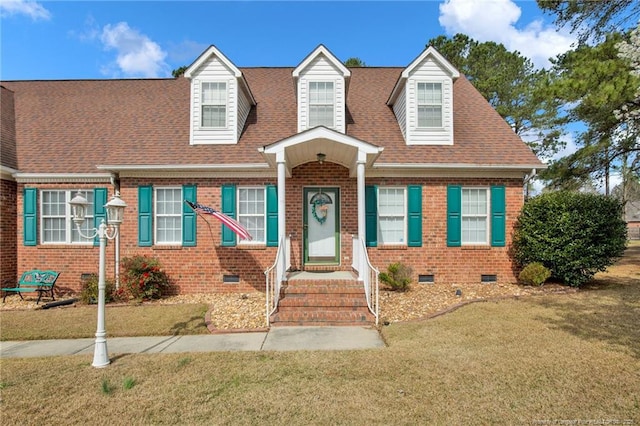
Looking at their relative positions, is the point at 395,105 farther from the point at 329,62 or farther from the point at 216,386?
the point at 216,386

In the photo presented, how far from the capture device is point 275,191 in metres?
9.61

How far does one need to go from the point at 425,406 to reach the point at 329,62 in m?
9.32

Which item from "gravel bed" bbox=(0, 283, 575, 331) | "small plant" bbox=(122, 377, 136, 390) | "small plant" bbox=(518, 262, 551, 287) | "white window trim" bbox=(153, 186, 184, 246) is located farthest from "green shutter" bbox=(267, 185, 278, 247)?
"small plant" bbox=(518, 262, 551, 287)

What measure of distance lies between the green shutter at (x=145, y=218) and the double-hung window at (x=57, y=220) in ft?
5.28

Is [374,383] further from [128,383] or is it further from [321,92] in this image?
[321,92]

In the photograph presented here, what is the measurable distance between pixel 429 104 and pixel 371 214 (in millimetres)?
3782

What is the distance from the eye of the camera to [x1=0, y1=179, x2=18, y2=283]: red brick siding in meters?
9.51

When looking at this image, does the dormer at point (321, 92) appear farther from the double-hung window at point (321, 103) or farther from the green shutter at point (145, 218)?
the green shutter at point (145, 218)

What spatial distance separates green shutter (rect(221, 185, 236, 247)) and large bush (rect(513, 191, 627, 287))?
8037 mm

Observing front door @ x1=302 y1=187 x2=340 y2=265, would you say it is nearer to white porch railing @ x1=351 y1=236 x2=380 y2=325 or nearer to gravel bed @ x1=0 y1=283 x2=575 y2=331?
white porch railing @ x1=351 y1=236 x2=380 y2=325

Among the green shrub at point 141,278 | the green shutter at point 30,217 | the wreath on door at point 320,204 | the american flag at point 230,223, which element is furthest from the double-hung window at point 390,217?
the green shutter at point 30,217

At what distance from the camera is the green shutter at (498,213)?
31.8 feet

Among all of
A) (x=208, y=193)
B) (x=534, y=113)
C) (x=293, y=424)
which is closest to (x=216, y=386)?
(x=293, y=424)

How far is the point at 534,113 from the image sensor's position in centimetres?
2150
